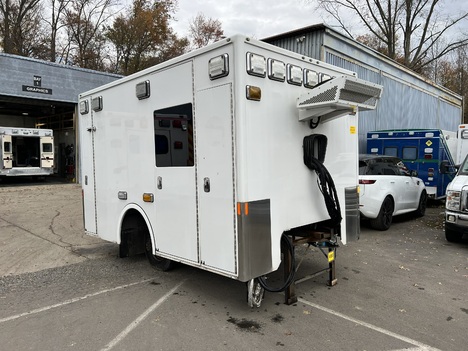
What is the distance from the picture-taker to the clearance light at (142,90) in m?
4.74

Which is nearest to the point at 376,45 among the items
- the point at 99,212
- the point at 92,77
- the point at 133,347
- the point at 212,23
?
the point at 212,23

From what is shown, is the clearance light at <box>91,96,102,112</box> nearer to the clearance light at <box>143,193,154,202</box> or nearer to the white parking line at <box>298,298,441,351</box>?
the clearance light at <box>143,193,154,202</box>

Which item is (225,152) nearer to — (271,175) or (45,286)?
(271,175)

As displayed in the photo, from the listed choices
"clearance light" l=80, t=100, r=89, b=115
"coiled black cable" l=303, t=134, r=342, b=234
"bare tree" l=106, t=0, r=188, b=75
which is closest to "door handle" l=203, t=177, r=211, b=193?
"coiled black cable" l=303, t=134, r=342, b=234

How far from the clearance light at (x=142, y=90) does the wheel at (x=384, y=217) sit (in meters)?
5.89

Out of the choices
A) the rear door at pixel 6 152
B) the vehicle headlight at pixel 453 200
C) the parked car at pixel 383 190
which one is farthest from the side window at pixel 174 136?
the rear door at pixel 6 152

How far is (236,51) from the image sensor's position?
11.8 ft

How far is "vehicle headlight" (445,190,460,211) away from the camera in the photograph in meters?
6.76

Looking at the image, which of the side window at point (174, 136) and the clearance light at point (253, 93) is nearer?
the clearance light at point (253, 93)

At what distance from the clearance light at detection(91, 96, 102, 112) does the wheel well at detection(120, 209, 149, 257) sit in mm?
1731

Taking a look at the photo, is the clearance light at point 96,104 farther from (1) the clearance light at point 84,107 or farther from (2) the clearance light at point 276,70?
(2) the clearance light at point 276,70

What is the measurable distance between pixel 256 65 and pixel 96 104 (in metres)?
3.15

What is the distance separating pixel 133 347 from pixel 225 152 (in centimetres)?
203

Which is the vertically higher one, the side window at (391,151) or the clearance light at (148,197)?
the side window at (391,151)
